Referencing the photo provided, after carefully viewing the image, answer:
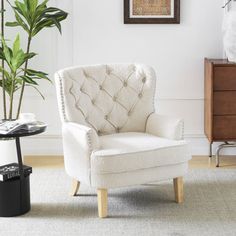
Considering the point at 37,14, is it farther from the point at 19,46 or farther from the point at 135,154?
the point at 135,154

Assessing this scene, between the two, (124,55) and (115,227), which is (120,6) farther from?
(115,227)

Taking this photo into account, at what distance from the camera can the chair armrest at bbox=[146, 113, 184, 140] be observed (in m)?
4.11

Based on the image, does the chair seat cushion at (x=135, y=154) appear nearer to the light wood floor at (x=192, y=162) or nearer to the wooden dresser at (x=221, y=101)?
the wooden dresser at (x=221, y=101)

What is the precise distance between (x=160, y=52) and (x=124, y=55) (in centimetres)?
32

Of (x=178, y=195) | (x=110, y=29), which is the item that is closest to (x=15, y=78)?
(x=110, y=29)

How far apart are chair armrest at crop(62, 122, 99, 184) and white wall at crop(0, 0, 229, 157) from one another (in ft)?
4.79

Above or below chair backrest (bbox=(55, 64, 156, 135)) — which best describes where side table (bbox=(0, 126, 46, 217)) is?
below

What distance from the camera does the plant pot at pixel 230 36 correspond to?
4.90 meters

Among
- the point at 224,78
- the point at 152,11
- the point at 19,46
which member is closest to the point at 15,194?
the point at 19,46

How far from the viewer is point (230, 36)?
194 inches

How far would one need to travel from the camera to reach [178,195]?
13.4 feet

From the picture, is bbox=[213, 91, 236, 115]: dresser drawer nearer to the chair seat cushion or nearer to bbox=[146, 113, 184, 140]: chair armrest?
bbox=[146, 113, 184, 140]: chair armrest

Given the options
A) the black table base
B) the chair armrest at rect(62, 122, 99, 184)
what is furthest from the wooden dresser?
the black table base

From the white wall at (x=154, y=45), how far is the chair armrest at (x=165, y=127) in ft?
3.52
